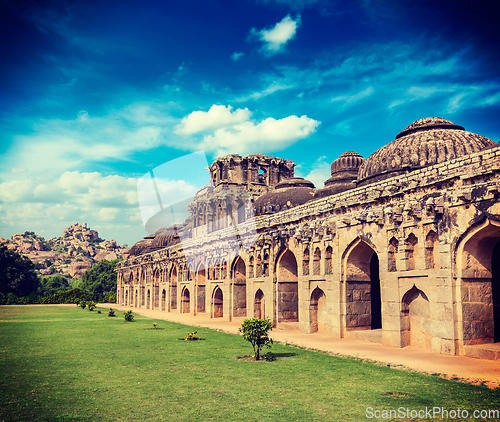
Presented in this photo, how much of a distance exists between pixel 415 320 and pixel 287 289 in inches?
361

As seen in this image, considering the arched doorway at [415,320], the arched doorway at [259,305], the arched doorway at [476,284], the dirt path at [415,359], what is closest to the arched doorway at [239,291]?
the arched doorway at [259,305]

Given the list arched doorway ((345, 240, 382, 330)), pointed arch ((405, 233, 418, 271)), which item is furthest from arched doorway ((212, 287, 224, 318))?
pointed arch ((405, 233, 418, 271))

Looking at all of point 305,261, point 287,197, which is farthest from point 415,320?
point 287,197

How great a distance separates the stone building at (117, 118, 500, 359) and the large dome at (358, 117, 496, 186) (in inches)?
2.1

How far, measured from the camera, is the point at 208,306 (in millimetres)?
31688

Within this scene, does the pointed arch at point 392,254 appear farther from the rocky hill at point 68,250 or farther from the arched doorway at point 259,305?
the rocky hill at point 68,250

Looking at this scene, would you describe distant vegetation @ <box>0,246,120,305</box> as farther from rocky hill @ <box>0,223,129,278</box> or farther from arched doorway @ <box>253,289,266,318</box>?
rocky hill @ <box>0,223,129,278</box>

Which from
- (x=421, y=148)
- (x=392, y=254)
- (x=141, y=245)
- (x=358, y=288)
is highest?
(x=421, y=148)

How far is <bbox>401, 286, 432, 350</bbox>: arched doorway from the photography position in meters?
14.2

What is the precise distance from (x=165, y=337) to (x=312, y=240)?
8.15m

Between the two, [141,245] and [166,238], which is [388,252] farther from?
[141,245]

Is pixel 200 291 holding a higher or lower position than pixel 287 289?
lower

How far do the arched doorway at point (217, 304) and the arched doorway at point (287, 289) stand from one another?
30.3ft

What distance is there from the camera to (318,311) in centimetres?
1984
